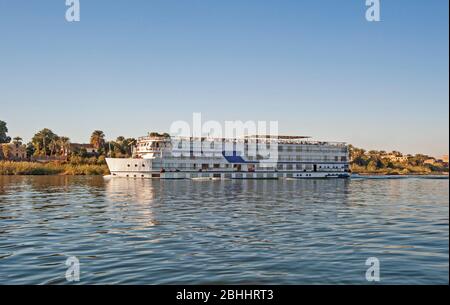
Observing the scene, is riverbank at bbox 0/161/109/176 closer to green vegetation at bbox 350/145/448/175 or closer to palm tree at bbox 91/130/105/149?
palm tree at bbox 91/130/105/149

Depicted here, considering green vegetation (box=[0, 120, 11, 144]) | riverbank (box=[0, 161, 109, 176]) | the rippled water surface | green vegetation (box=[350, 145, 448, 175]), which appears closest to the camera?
the rippled water surface

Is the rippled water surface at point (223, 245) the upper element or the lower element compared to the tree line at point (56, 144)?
lower

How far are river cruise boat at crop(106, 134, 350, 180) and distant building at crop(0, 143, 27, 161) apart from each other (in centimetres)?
4858

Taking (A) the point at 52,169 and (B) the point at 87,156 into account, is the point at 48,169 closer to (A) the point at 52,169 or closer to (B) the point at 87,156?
(A) the point at 52,169

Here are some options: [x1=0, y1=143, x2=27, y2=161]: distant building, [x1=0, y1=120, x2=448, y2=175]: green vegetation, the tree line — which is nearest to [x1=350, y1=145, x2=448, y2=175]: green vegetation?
[x1=0, y1=120, x2=448, y2=175]: green vegetation

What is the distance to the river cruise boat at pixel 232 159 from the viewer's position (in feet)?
242

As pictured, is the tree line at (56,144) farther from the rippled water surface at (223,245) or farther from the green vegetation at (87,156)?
the rippled water surface at (223,245)

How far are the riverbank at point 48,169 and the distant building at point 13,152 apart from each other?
23507 millimetres

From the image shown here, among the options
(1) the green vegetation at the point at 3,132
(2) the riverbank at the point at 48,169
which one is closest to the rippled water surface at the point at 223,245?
(2) the riverbank at the point at 48,169

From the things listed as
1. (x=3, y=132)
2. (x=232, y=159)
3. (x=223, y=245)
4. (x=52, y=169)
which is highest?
(x=3, y=132)

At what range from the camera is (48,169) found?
90.3 m

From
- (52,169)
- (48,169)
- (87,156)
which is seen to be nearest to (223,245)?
(48,169)

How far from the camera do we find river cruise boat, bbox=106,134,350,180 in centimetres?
7388

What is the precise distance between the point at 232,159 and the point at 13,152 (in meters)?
64.8
